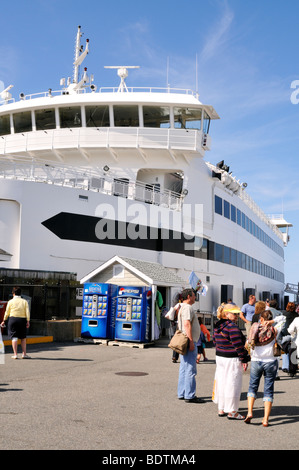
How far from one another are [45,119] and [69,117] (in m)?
1.31

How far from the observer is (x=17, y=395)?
7.39 metres

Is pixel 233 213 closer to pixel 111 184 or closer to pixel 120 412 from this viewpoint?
pixel 111 184

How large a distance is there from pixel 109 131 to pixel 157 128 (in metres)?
2.40

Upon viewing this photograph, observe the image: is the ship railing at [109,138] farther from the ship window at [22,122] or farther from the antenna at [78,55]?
the antenna at [78,55]

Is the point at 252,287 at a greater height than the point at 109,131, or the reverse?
the point at 109,131

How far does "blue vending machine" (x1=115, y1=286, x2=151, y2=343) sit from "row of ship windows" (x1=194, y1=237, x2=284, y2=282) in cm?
1033

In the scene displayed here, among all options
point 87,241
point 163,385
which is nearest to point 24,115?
point 87,241

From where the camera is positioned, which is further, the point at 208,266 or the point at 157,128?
the point at 208,266

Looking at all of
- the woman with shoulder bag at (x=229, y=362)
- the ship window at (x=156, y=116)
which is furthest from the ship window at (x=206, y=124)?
the woman with shoulder bag at (x=229, y=362)

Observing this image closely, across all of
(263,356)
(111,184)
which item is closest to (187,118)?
(111,184)

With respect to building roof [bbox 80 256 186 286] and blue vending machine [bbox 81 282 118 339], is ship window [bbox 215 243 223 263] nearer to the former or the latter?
building roof [bbox 80 256 186 286]

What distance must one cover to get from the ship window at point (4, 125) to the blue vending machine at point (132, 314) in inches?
555

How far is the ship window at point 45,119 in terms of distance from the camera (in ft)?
79.9

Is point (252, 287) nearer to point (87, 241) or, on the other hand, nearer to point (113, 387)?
point (87, 241)
